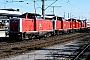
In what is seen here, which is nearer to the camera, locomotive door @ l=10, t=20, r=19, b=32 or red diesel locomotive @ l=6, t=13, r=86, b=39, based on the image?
red diesel locomotive @ l=6, t=13, r=86, b=39

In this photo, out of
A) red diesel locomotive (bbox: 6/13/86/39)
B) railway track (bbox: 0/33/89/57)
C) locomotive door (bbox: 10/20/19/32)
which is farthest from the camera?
locomotive door (bbox: 10/20/19/32)

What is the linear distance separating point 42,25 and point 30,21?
3589 mm

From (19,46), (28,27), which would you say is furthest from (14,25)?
(19,46)

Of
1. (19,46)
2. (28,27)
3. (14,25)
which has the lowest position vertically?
(19,46)

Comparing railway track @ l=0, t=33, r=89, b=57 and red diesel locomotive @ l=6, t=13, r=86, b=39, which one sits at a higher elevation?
red diesel locomotive @ l=6, t=13, r=86, b=39

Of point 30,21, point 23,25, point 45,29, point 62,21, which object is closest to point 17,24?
point 23,25

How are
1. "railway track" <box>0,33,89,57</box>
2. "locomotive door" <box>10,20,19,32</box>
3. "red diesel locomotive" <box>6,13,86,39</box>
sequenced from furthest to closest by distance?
1. "locomotive door" <box>10,20,19,32</box>
2. "red diesel locomotive" <box>6,13,86,39</box>
3. "railway track" <box>0,33,89,57</box>

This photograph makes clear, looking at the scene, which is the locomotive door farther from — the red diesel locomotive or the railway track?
the railway track

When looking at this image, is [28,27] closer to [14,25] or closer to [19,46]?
[14,25]

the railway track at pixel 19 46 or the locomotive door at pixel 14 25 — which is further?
the locomotive door at pixel 14 25

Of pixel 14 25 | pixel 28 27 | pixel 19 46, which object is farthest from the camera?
pixel 28 27

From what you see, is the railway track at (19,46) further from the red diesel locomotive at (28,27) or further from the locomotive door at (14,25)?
the locomotive door at (14,25)

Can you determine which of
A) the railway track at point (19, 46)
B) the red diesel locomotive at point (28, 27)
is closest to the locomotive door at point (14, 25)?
the red diesel locomotive at point (28, 27)

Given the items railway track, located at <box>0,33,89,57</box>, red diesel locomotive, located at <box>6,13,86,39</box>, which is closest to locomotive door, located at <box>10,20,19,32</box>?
red diesel locomotive, located at <box>6,13,86,39</box>
